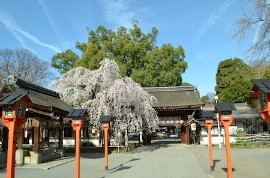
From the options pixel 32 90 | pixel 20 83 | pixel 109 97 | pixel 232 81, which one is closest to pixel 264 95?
pixel 20 83

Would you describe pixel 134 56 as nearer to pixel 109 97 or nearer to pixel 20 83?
pixel 109 97

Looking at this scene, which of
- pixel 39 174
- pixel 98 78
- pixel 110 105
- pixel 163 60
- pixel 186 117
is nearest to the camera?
pixel 39 174

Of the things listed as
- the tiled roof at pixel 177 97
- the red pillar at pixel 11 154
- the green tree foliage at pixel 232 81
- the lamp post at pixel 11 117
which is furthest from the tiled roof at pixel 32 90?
the green tree foliage at pixel 232 81

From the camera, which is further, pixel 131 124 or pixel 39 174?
pixel 131 124

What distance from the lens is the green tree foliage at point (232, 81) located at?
37.1m

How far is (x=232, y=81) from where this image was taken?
4088cm

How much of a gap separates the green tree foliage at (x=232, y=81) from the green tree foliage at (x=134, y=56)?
8.56m

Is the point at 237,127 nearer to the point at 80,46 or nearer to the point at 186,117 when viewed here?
the point at 186,117

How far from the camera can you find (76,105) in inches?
811

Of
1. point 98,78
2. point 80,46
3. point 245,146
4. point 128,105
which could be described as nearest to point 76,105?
point 98,78

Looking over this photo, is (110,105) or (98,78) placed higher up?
(98,78)

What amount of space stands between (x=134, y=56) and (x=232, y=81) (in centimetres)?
1772

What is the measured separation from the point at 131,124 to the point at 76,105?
5216 millimetres

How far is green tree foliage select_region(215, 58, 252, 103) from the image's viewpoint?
37.1 m
